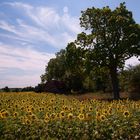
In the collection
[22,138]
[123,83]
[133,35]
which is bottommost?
[22,138]

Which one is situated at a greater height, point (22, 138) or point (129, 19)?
point (129, 19)

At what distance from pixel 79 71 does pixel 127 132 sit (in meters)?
36.2

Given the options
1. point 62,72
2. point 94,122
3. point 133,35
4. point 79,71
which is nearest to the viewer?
point 94,122

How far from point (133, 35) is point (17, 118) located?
106 feet

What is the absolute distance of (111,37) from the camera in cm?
4528

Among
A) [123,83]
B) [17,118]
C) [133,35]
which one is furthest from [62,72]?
[17,118]

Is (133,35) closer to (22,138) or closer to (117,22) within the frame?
(117,22)

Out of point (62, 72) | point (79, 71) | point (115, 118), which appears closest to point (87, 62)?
point (79, 71)

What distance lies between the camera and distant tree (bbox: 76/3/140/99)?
44.0m

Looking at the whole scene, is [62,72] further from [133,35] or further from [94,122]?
[94,122]

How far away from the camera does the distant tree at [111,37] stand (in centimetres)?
4400

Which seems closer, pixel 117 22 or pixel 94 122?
pixel 94 122

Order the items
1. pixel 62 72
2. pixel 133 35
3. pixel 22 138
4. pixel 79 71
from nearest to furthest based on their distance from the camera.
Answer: pixel 22 138 < pixel 133 35 < pixel 79 71 < pixel 62 72

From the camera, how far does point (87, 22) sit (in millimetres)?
46094
